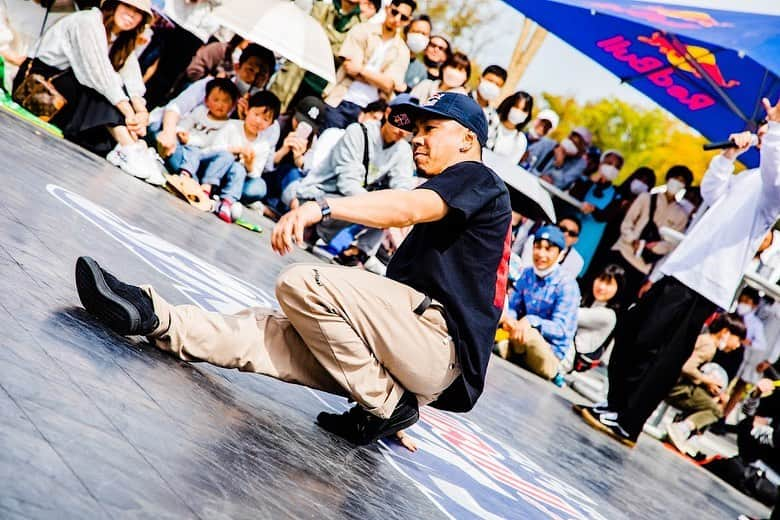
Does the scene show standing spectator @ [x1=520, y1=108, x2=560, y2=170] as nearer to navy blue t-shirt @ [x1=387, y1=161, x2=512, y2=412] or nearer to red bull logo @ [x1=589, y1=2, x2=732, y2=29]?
red bull logo @ [x1=589, y1=2, x2=732, y2=29]

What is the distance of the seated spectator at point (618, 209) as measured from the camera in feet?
43.7

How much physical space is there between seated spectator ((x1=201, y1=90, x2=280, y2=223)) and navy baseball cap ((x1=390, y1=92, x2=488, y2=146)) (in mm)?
6324

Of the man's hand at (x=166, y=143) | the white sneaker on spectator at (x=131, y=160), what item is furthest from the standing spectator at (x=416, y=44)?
the white sneaker on spectator at (x=131, y=160)

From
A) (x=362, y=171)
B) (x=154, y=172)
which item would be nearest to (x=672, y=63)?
(x=362, y=171)

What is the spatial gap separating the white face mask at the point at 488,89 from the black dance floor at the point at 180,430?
4989mm

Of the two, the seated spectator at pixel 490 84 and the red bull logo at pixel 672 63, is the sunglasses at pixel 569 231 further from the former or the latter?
the red bull logo at pixel 672 63

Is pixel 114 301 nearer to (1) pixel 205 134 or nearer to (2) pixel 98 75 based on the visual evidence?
(2) pixel 98 75

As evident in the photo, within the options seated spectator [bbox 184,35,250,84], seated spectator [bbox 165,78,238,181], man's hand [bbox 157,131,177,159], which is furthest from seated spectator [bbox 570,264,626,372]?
seated spectator [bbox 184,35,250,84]

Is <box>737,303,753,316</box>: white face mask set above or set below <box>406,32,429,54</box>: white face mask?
below

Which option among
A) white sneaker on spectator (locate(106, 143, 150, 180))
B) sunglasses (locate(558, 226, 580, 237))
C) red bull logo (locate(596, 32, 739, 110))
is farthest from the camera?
sunglasses (locate(558, 226, 580, 237))

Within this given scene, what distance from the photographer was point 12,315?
9.64 feet

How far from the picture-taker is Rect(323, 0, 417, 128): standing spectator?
1110 centimetres

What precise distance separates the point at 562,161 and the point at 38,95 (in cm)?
738

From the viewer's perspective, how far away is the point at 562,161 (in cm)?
1363
